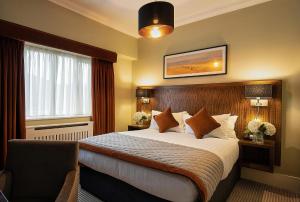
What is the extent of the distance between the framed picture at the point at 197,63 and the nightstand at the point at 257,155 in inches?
54.3

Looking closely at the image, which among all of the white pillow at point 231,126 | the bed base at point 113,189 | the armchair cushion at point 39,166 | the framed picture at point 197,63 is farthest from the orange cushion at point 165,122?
the armchair cushion at point 39,166

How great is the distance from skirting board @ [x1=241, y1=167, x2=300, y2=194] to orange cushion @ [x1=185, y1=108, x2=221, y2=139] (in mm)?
1033

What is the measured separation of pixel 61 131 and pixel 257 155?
138 inches

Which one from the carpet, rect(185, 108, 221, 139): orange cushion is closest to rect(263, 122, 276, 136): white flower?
rect(185, 108, 221, 139): orange cushion

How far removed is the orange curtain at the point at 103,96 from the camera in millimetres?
3828

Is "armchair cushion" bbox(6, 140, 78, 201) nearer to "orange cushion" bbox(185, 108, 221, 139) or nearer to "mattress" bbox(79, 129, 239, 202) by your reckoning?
"mattress" bbox(79, 129, 239, 202)

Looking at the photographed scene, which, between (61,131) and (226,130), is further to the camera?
(61,131)

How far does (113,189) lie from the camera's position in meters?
2.04

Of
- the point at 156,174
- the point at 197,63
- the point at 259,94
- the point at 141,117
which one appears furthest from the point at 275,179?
the point at 141,117

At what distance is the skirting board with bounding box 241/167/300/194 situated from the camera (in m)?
2.65

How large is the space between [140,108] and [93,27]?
2.18m

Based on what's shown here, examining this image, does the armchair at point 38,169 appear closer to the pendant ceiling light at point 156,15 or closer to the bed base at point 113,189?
the bed base at point 113,189

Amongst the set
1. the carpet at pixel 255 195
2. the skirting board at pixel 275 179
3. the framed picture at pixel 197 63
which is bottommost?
the carpet at pixel 255 195

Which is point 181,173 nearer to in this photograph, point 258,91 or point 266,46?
point 258,91
